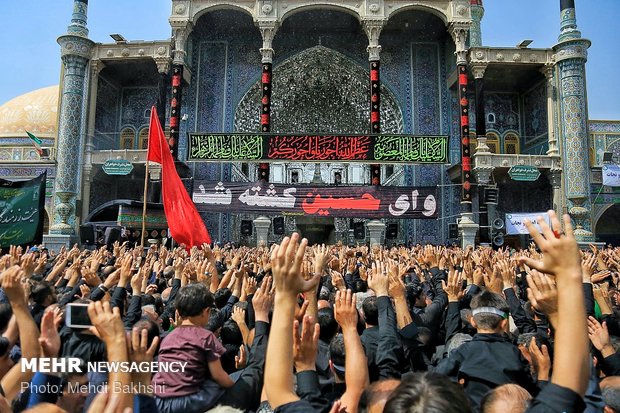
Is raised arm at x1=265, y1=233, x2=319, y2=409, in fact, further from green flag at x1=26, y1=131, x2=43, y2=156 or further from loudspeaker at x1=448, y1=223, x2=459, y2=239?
green flag at x1=26, y1=131, x2=43, y2=156

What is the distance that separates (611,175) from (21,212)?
57.3 feet

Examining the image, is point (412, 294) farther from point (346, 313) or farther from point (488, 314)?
point (346, 313)

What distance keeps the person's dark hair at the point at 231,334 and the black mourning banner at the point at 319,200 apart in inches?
492

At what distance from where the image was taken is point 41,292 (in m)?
3.17

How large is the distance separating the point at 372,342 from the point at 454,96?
17353 mm

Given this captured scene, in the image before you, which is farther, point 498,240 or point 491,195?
point 491,195

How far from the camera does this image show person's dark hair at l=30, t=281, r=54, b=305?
3160 mm

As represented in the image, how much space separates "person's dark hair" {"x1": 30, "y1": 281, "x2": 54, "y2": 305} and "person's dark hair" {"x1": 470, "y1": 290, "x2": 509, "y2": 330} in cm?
286

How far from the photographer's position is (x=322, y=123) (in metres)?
19.7

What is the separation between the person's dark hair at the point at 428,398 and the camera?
3.60 feet

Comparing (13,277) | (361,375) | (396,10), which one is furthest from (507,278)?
(396,10)

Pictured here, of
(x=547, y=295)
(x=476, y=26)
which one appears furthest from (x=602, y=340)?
(x=476, y=26)

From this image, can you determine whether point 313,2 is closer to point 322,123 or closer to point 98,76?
point 322,123

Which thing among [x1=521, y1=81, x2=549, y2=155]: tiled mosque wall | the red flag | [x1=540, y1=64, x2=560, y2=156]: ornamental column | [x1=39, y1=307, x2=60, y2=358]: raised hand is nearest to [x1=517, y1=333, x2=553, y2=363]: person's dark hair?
[x1=39, y1=307, x2=60, y2=358]: raised hand
